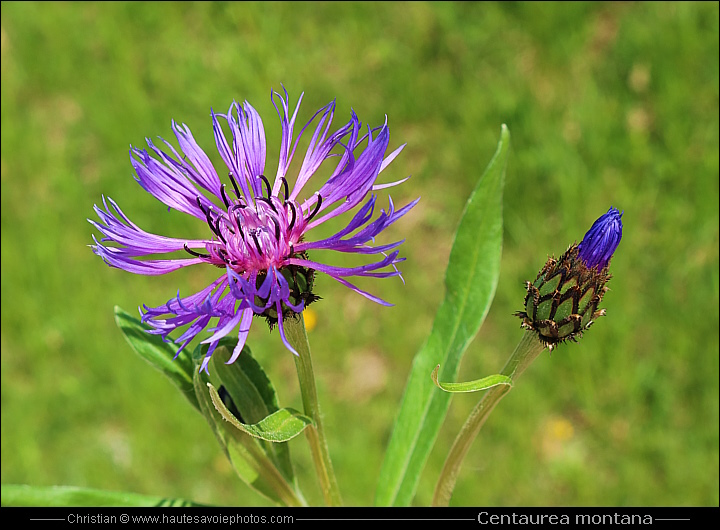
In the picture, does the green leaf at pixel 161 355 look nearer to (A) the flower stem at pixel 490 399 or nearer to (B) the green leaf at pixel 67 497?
(B) the green leaf at pixel 67 497

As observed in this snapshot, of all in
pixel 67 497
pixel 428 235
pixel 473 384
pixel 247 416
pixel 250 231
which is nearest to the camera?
pixel 473 384

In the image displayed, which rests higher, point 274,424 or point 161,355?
point 161,355

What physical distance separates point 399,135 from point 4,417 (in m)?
2.72

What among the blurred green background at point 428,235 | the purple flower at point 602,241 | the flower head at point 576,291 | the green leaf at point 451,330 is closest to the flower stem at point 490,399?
the flower head at point 576,291

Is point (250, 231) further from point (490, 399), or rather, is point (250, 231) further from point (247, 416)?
point (490, 399)

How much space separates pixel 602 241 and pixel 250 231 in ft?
2.14

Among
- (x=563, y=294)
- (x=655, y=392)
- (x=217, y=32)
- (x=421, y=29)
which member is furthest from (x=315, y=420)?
(x=217, y=32)

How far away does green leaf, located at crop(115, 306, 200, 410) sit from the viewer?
1.52 m

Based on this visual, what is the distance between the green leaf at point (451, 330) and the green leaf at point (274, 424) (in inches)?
20.4

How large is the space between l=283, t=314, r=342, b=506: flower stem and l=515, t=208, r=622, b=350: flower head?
400mm

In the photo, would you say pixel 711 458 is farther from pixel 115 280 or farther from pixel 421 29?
pixel 115 280

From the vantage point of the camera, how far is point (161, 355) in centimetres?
153

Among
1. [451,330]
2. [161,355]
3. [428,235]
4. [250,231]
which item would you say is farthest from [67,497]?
[428,235]

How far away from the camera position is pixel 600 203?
3.88 metres
